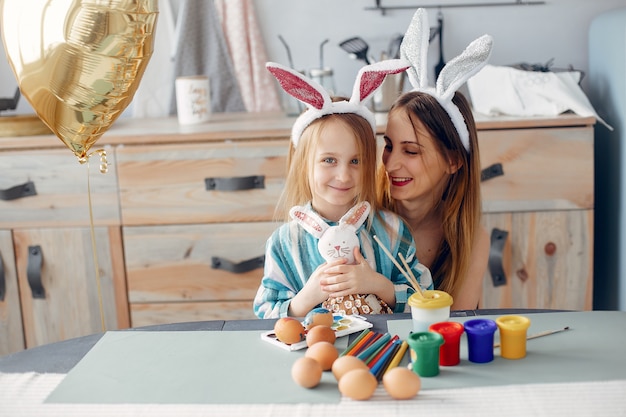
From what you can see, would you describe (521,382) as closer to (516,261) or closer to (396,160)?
(396,160)

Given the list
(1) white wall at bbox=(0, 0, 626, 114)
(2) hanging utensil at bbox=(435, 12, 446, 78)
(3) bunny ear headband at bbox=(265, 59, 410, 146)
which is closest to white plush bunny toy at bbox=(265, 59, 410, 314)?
(3) bunny ear headband at bbox=(265, 59, 410, 146)

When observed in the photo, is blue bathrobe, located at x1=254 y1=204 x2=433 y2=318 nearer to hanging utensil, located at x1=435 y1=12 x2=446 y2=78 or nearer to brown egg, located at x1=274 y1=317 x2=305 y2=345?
brown egg, located at x1=274 y1=317 x2=305 y2=345

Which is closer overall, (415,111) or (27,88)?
(27,88)

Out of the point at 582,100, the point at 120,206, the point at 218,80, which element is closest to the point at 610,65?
the point at 582,100

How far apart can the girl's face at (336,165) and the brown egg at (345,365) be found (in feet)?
1.52

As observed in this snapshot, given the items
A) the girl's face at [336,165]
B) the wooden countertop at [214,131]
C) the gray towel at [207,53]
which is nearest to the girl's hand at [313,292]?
the girl's face at [336,165]

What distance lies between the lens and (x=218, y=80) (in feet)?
8.92

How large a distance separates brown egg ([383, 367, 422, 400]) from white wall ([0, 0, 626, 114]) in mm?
1887

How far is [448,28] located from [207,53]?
2.81ft

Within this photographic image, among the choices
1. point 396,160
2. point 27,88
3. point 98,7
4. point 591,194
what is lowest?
point 591,194

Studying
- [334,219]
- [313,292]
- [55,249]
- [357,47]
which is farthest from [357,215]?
[55,249]

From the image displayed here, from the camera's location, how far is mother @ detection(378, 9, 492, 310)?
153 cm

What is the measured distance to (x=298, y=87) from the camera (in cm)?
142

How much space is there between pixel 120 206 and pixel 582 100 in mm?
1429
